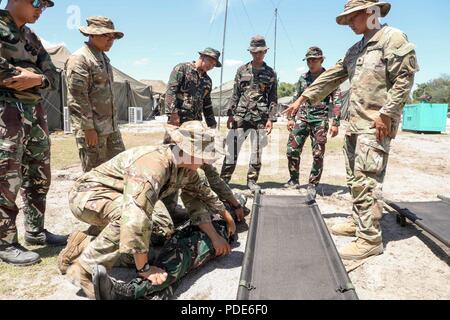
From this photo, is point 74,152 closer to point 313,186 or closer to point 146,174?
point 313,186

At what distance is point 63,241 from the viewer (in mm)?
3195

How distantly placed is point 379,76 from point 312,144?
235cm

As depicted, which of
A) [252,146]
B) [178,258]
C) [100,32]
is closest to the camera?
[178,258]

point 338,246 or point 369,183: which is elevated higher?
point 369,183

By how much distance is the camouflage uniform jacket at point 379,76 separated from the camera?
2.83 m

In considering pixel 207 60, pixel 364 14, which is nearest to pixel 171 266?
pixel 364 14

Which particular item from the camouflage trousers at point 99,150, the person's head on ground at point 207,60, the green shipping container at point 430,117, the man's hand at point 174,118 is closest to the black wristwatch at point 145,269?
the camouflage trousers at point 99,150

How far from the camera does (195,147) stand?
2389mm

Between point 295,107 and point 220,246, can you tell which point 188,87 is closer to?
point 295,107

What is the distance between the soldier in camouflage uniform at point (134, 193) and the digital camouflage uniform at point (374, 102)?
47.5 inches

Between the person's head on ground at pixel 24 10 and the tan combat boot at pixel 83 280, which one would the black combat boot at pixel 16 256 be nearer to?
the tan combat boot at pixel 83 280

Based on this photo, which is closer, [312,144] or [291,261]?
[291,261]
